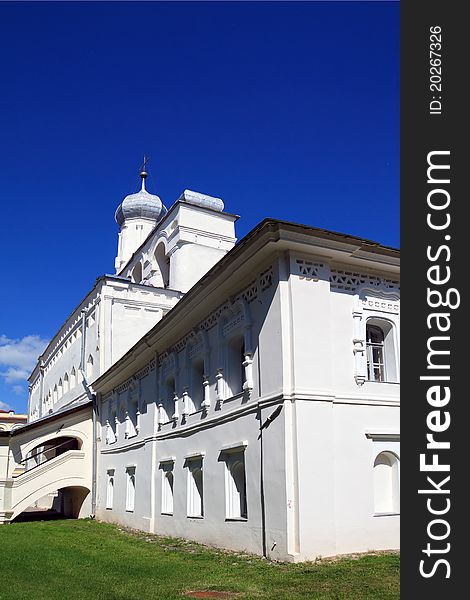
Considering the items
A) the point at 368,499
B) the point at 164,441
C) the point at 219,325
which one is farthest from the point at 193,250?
the point at 368,499

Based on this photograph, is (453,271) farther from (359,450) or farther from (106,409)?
(106,409)

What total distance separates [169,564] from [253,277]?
541 cm

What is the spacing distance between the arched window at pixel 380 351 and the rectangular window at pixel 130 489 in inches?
405

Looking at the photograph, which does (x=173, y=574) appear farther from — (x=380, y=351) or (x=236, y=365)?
(x=380, y=351)

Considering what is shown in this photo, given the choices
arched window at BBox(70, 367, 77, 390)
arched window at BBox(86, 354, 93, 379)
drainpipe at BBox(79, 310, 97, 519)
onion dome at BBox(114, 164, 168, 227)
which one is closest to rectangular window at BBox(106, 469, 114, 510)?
drainpipe at BBox(79, 310, 97, 519)

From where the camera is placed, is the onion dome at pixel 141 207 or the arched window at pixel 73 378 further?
the onion dome at pixel 141 207

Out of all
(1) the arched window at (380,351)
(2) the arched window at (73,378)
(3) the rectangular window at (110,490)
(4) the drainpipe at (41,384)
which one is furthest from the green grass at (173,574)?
(4) the drainpipe at (41,384)

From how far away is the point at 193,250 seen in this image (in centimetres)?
2803

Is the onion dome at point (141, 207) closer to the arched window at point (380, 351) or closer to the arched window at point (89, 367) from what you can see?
the arched window at point (89, 367)

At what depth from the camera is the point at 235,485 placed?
1303 centimetres

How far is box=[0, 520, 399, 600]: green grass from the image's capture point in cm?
813

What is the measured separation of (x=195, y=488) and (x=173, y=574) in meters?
5.34

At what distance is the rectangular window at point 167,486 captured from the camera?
16.9 m

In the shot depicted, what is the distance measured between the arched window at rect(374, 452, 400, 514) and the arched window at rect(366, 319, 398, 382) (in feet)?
5.08
